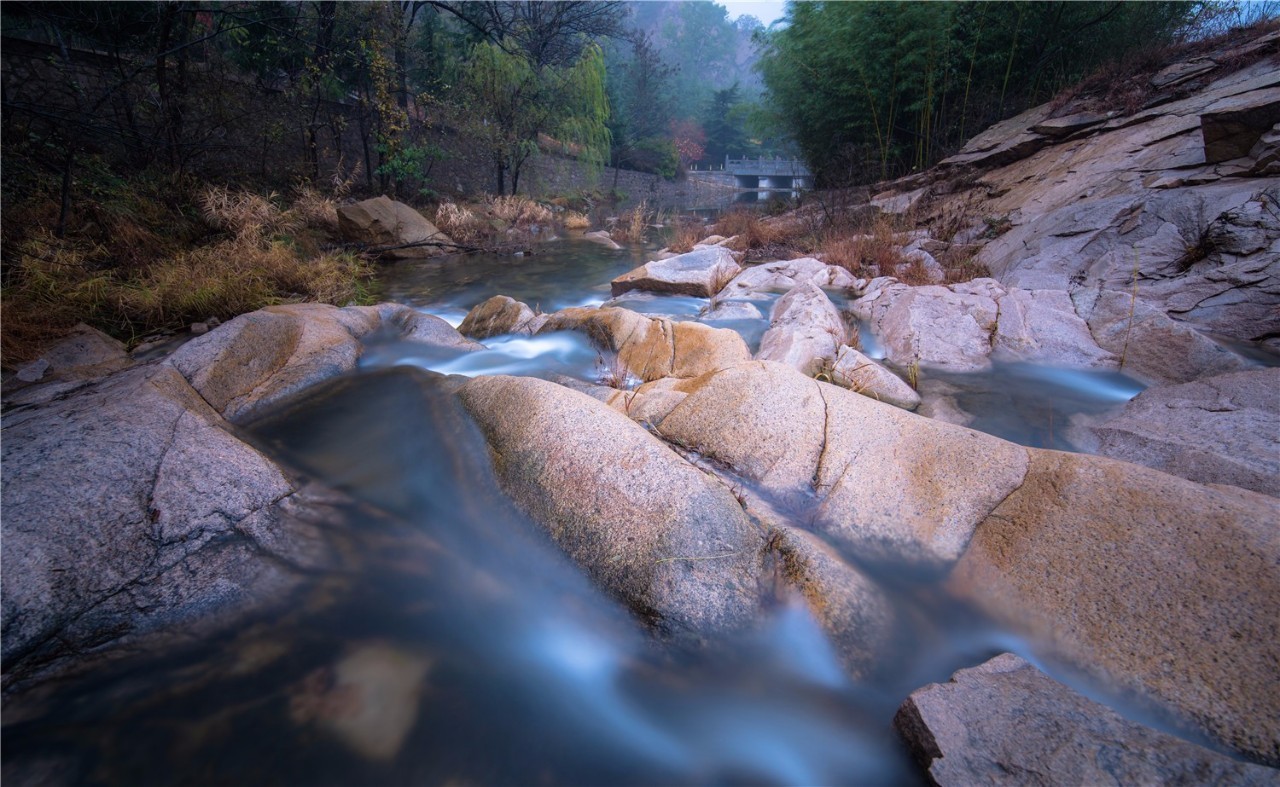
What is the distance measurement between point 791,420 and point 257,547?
242cm

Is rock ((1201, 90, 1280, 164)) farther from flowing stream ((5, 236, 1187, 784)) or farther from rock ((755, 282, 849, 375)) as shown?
flowing stream ((5, 236, 1187, 784))

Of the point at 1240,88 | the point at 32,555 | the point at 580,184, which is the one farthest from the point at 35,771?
the point at 580,184

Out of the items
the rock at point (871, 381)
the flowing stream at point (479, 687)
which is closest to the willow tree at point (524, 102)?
the rock at point (871, 381)

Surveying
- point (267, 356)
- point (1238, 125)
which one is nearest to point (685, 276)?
point (267, 356)

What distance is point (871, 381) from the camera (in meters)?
3.63

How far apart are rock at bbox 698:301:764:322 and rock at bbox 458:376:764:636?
3.48m

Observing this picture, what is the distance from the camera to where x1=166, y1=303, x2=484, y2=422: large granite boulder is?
296 cm

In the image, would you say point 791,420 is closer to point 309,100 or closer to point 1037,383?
point 1037,383

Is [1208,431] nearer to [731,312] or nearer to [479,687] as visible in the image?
[479,687]

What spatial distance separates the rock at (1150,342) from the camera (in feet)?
11.0

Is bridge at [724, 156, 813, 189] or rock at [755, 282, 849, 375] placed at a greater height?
bridge at [724, 156, 813, 189]

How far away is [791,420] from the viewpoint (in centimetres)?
244

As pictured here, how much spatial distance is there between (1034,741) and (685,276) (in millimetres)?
6357

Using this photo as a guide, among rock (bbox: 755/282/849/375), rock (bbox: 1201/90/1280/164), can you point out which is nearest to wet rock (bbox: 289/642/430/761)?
rock (bbox: 755/282/849/375)
